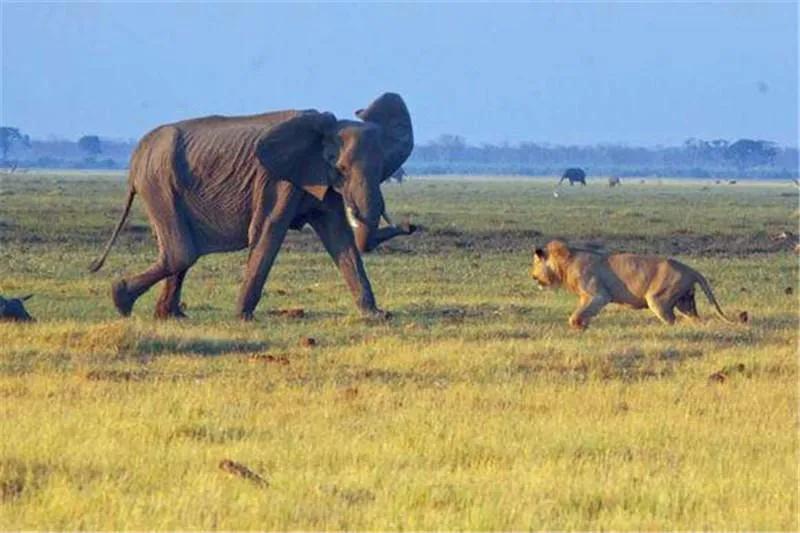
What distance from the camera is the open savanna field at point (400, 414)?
30.7 ft

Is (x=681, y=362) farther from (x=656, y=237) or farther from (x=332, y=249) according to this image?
(x=656, y=237)

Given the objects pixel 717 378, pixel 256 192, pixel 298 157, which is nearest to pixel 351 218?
pixel 298 157

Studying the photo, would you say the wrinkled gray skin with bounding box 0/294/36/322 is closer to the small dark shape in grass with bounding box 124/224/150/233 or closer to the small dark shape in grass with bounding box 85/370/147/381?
the small dark shape in grass with bounding box 85/370/147/381

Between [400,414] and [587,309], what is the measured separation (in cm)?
644

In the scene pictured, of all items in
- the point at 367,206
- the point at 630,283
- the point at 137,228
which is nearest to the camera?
the point at 630,283

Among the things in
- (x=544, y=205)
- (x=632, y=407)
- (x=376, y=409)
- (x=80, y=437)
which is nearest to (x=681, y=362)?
(x=632, y=407)

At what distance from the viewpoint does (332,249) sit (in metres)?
20.7

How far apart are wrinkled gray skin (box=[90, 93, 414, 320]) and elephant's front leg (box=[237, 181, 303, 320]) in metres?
0.01

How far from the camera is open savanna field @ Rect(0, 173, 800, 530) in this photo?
369 inches

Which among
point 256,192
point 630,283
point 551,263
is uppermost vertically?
point 256,192

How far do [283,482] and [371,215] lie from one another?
10047mm

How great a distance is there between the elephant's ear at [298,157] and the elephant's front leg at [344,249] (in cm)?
33

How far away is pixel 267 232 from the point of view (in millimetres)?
20375

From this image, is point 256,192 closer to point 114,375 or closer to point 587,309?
point 587,309
